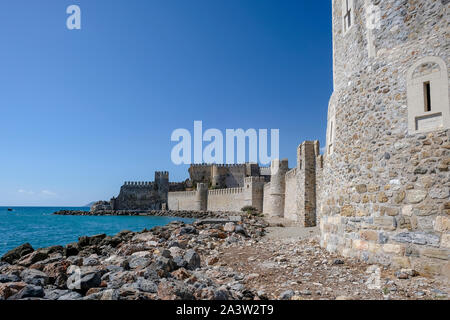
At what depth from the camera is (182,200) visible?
54.7 metres

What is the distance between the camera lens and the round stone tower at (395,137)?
4.88 metres

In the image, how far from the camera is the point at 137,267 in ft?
19.5

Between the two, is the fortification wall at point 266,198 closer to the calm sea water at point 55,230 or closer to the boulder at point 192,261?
the calm sea water at point 55,230

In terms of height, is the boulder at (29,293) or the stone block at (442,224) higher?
the stone block at (442,224)

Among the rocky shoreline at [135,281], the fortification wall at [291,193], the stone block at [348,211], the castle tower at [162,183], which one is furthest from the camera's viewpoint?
the castle tower at [162,183]

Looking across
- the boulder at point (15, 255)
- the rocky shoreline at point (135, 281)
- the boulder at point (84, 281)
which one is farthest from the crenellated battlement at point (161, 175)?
the boulder at point (84, 281)

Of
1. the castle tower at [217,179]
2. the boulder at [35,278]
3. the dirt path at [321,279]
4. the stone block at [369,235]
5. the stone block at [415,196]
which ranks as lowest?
the boulder at [35,278]

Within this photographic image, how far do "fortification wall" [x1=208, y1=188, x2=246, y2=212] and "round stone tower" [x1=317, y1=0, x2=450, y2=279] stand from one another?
98.3 ft

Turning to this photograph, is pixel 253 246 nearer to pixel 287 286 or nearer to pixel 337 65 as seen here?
pixel 287 286

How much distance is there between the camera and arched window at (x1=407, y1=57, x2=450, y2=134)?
4946 mm

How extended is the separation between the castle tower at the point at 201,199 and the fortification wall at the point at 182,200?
1.32 meters

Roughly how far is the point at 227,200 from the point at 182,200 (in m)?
15.7

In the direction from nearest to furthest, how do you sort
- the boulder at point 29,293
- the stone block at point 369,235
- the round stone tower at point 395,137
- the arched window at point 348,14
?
the boulder at point 29,293 < the round stone tower at point 395,137 < the stone block at point 369,235 < the arched window at point 348,14
